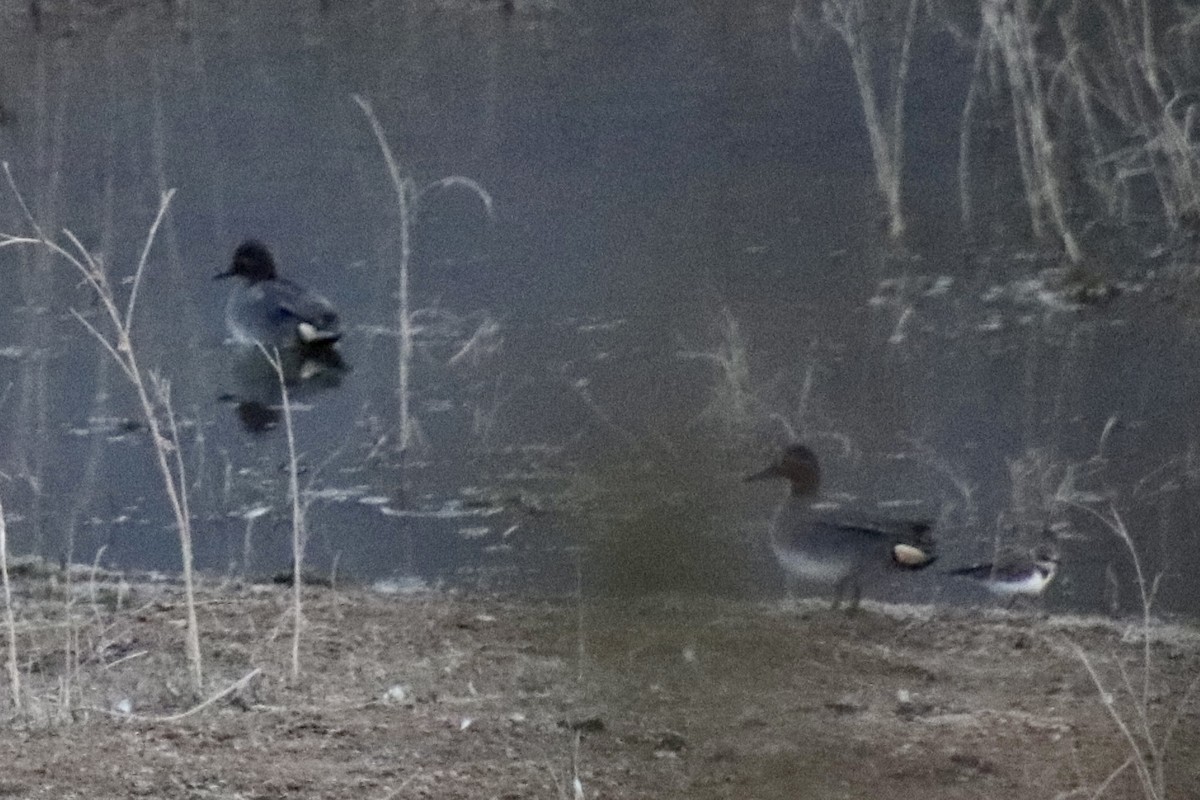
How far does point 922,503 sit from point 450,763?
7.83ft

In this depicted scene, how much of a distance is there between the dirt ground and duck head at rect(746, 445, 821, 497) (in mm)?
783

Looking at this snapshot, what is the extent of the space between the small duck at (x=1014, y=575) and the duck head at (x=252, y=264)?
361 cm

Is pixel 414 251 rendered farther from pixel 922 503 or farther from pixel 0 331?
pixel 922 503

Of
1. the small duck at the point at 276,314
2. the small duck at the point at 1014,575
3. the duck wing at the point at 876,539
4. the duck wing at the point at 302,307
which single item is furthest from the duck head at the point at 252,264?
the small duck at the point at 1014,575

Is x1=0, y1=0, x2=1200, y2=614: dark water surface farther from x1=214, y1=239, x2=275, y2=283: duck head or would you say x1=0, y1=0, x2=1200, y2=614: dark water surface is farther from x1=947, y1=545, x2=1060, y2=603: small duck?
x1=214, y1=239, x2=275, y2=283: duck head

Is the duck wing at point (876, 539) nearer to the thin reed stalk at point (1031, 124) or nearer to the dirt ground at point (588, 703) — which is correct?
the dirt ground at point (588, 703)

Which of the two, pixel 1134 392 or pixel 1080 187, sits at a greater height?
pixel 1080 187

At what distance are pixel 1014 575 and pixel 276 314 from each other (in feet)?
11.1

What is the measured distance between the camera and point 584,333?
6.90 meters

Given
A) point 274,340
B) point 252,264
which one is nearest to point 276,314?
point 274,340

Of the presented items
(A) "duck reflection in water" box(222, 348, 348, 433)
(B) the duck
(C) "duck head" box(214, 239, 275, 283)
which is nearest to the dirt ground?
(B) the duck

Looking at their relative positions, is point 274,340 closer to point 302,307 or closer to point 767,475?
point 302,307

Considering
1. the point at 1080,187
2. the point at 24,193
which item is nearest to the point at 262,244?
the point at 24,193

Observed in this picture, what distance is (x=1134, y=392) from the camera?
6062 mm
